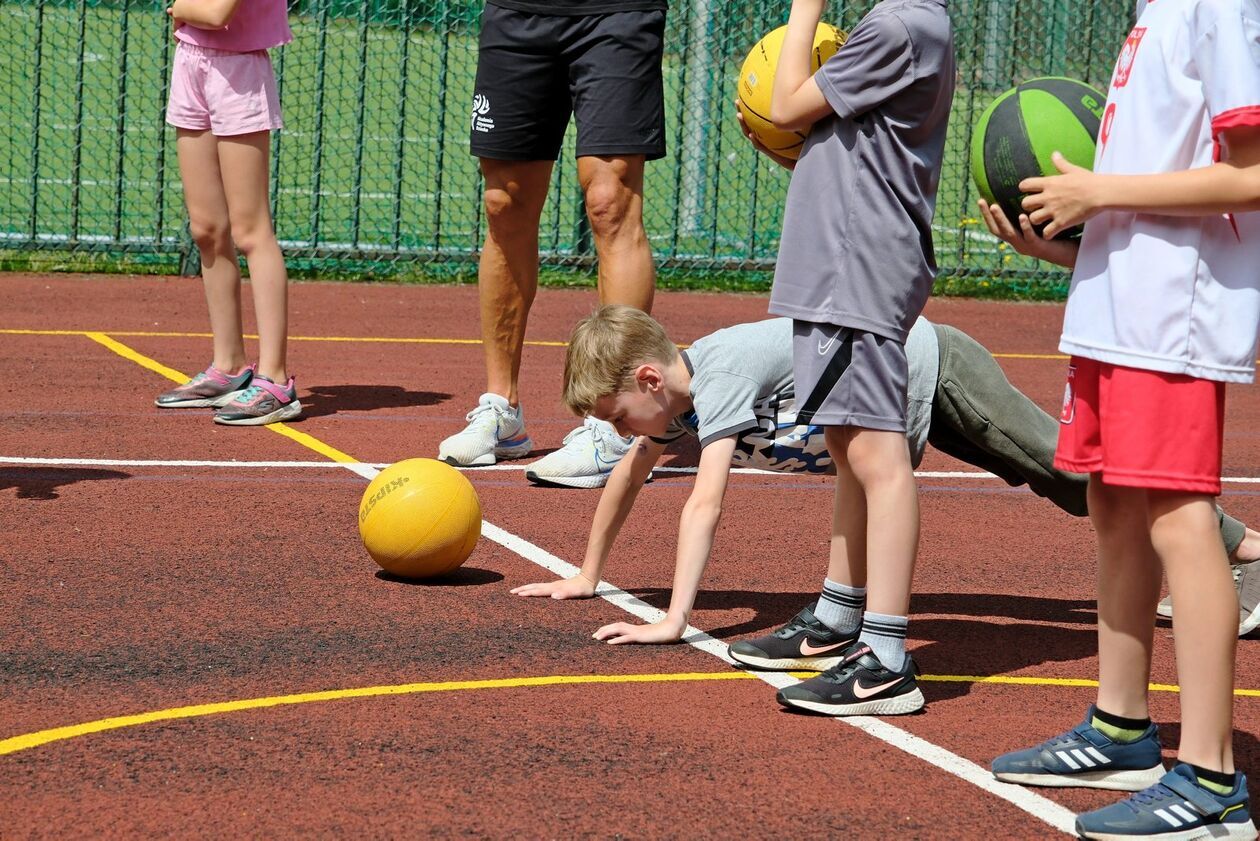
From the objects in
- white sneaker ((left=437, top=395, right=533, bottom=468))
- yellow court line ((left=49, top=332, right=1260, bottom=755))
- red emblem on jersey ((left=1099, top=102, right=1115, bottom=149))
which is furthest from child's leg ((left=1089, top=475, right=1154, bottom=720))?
white sneaker ((left=437, top=395, right=533, bottom=468))

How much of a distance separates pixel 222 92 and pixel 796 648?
4.20m

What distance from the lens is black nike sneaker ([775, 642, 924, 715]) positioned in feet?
13.5

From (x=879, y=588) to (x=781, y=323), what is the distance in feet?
3.12

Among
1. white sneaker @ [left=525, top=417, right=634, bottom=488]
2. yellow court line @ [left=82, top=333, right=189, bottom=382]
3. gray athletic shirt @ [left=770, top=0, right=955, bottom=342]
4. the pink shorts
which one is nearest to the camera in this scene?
gray athletic shirt @ [left=770, top=0, right=955, bottom=342]

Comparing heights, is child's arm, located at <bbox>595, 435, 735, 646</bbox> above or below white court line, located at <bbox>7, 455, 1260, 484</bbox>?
above

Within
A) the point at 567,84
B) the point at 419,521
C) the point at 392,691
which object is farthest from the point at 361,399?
the point at 392,691

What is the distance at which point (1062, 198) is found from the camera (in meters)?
3.41

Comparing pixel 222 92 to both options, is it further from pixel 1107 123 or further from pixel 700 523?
pixel 1107 123

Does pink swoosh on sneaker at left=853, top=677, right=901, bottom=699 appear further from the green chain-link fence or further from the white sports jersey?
the green chain-link fence

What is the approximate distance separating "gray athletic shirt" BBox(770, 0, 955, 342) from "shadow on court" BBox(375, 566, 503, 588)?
5.27 ft

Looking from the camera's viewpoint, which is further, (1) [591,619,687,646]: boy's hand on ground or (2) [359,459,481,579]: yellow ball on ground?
(2) [359,459,481,579]: yellow ball on ground

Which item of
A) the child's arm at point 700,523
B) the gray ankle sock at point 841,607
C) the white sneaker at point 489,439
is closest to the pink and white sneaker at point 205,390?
the white sneaker at point 489,439

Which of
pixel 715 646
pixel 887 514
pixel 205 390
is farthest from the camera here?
pixel 205 390

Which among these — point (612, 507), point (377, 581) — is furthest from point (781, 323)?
point (377, 581)
